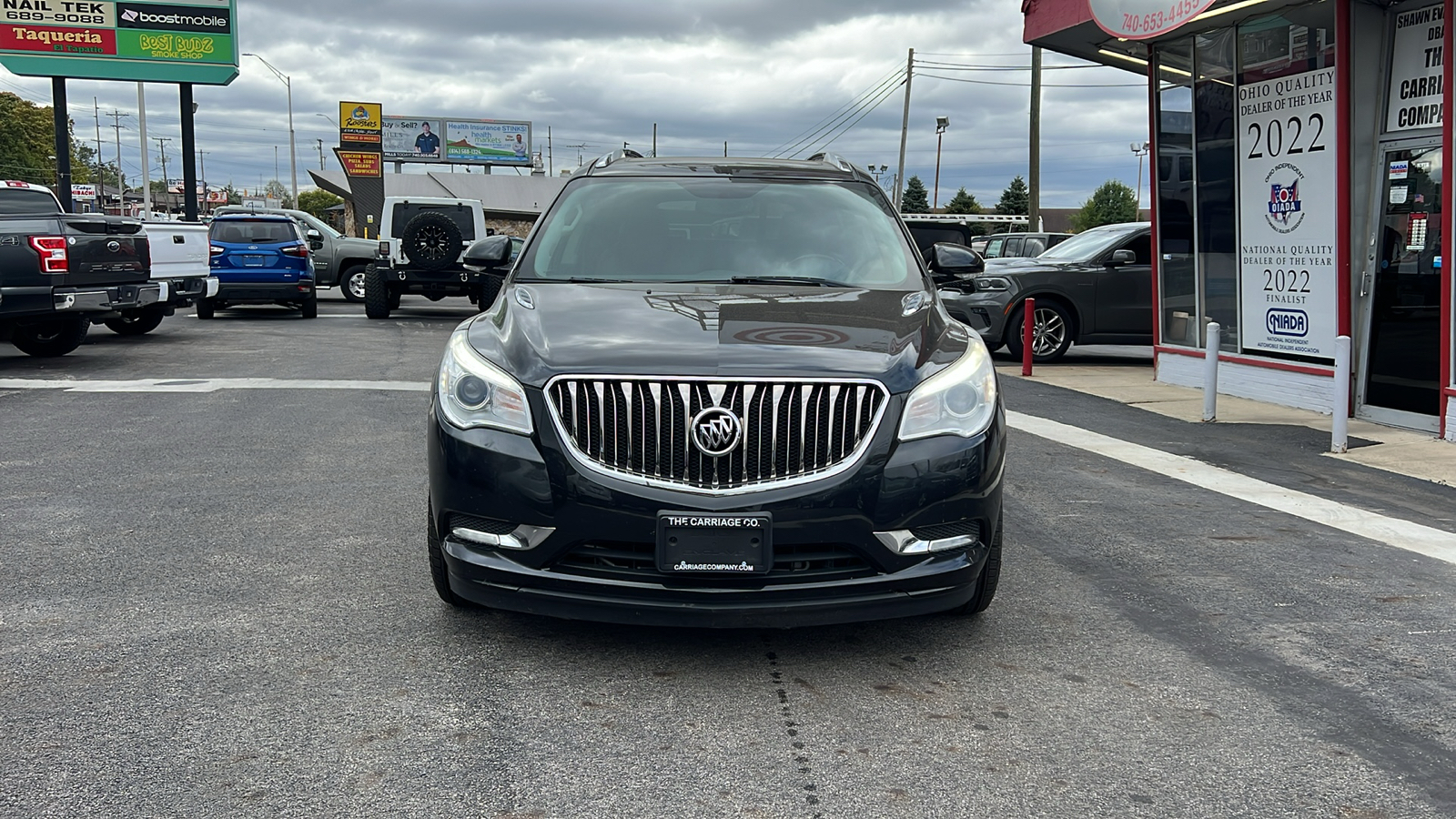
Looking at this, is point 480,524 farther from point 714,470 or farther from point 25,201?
point 25,201

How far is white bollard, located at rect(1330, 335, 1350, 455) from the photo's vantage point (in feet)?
27.9

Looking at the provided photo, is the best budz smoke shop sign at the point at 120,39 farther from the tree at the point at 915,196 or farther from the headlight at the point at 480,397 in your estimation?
the tree at the point at 915,196

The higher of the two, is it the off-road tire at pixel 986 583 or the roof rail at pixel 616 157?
the roof rail at pixel 616 157

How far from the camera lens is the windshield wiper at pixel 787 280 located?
192 inches

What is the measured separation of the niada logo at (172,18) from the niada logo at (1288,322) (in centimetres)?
2447

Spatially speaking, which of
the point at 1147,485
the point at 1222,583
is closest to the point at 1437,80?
the point at 1147,485

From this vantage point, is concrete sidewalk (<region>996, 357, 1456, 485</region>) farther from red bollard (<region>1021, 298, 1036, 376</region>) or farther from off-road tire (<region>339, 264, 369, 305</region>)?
off-road tire (<region>339, 264, 369, 305</region>)

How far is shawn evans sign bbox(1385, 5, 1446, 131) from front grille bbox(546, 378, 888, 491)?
7.55 m

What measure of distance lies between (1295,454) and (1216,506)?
7.32 feet

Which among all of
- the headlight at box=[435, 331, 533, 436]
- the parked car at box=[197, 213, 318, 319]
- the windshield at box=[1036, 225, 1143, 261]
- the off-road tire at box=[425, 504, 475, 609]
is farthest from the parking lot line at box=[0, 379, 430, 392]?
the parked car at box=[197, 213, 318, 319]

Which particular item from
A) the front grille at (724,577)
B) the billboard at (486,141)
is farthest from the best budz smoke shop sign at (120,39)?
the billboard at (486,141)

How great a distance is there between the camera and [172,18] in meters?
27.6

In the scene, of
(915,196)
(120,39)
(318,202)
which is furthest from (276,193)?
(120,39)

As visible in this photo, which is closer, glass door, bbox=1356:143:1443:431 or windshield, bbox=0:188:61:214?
glass door, bbox=1356:143:1443:431
